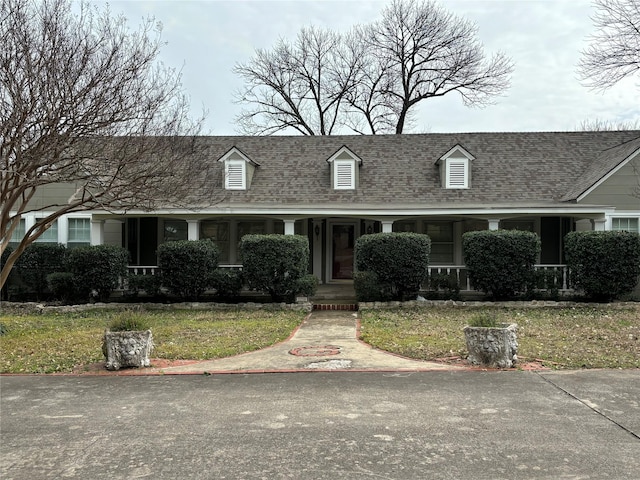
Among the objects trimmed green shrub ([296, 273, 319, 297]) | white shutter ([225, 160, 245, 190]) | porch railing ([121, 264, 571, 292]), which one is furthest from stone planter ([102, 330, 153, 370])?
white shutter ([225, 160, 245, 190])

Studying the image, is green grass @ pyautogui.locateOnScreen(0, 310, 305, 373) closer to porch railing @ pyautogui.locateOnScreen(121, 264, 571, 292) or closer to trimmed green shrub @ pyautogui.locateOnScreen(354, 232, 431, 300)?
trimmed green shrub @ pyautogui.locateOnScreen(354, 232, 431, 300)

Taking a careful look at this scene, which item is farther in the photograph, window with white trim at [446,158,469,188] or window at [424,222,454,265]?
window at [424,222,454,265]

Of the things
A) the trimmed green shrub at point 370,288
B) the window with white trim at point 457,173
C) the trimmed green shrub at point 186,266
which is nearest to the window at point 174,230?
the trimmed green shrub at point 186,266

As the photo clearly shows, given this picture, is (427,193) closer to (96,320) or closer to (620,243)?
(620,243)

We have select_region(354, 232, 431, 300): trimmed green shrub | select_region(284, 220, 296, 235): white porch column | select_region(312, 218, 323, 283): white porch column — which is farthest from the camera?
select_region(312, 218, 323, 283): white porch column

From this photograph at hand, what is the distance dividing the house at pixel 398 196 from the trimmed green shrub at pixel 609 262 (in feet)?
4.95

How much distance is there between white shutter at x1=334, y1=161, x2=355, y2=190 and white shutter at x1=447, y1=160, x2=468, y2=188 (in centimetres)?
326

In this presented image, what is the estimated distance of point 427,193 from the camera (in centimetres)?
1695

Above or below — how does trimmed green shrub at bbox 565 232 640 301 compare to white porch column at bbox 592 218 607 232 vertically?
below

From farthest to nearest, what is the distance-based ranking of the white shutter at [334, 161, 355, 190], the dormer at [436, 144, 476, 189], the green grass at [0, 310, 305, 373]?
the white shutter at [334, 161, 355, 190] → the dormer at [436, 144, 476, 189] → the green grass at [0, 310, 305, 373]

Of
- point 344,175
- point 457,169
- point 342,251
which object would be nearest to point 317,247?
point 342,251

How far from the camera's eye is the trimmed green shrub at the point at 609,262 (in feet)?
44.1

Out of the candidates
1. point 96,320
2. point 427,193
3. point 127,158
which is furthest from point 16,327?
point 427,193

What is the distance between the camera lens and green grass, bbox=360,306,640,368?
791 cm
